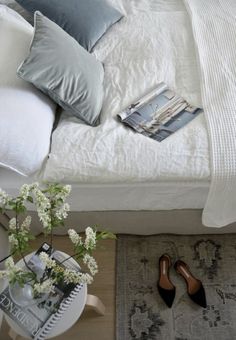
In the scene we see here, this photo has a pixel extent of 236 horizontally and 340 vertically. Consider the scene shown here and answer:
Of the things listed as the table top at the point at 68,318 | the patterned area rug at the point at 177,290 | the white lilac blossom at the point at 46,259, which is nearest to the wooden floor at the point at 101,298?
the patterned area rug at the point at 177,290

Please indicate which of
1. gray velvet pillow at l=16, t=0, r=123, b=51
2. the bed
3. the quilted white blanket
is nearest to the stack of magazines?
the bed

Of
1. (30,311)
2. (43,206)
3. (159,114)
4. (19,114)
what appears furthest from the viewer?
(159,114)

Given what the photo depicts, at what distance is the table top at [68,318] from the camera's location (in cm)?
107

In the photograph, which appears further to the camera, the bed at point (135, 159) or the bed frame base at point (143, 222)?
the bed frame base at point (143, 222)

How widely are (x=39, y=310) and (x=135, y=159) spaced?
584 mm

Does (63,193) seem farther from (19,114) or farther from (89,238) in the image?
(19,114)

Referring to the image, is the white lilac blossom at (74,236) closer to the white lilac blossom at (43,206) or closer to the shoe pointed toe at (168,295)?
the white lilac blossom at (43,206)

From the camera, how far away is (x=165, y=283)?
1.45m

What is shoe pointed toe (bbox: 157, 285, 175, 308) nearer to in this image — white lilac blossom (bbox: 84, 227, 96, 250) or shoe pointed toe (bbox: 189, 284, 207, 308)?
shoe pointed toe (bbox: 189, 284, 207, 308)

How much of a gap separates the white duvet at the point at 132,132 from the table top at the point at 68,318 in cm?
39

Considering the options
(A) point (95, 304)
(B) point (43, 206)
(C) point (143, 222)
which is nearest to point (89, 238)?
(B) point (43, 206)

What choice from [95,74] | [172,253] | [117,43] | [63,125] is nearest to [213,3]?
[117,43]

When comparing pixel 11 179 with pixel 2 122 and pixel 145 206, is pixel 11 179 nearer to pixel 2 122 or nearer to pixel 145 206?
pixel 2 122

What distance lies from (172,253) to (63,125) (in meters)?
0.74
